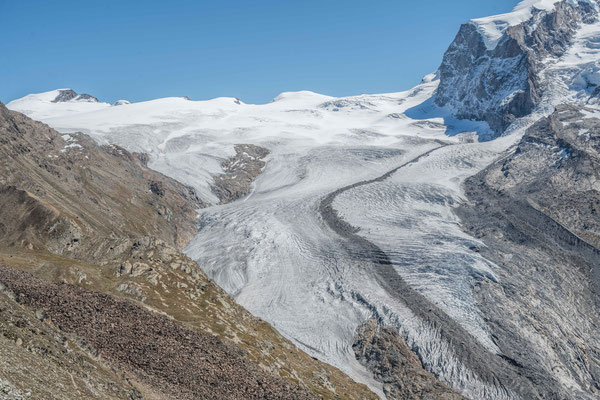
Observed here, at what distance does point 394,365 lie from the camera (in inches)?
1964

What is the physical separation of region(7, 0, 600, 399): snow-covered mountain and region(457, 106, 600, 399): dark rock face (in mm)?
276

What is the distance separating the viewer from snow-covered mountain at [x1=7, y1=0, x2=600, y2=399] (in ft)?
173

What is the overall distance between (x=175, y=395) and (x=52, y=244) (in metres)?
24.9

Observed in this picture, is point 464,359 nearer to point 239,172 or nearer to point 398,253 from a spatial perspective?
point 398,253

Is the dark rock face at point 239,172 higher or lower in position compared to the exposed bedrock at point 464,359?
higher

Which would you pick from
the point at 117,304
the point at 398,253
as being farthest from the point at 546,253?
the point at 117,304

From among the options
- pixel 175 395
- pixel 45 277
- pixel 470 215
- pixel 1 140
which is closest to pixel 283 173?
pixel 470 215

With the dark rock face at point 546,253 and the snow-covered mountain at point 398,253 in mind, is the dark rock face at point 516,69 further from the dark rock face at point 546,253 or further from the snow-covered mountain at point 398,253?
the dark rock face at point 546,253

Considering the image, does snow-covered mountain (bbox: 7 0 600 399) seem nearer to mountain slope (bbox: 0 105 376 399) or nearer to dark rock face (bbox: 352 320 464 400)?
dark rock face (bbox: 352 320 464 400)

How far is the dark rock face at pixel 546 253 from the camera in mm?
53219

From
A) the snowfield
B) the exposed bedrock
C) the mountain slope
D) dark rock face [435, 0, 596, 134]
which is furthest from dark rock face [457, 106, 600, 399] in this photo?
dark rock face [435, 0, 596, 134]

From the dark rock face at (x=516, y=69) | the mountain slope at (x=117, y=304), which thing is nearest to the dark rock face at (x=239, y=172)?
the mountain slope at (x=117, y=304)

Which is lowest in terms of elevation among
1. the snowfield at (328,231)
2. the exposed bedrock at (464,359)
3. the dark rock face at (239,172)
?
the exposed bedrock at (464,359)

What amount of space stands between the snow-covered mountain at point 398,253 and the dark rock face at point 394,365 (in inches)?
22.7
